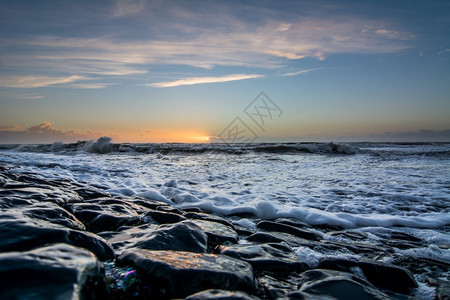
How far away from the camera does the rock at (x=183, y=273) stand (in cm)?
121

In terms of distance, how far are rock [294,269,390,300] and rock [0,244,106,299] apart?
38.7 inches

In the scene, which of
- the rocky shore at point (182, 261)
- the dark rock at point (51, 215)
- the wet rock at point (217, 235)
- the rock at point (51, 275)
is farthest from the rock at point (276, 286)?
the dark rock at point (51, 215)

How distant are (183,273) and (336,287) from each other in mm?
847

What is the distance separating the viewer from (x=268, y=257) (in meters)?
1.71

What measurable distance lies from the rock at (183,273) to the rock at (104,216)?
0.87 metres

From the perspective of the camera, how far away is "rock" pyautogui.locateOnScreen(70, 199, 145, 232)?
7.13 ft

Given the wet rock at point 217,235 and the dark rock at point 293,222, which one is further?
the dark rock at point 293,222

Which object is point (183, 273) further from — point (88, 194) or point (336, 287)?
point (88, 194)

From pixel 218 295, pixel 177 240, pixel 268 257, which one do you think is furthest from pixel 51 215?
pixel 268 257

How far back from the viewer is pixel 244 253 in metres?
1.74

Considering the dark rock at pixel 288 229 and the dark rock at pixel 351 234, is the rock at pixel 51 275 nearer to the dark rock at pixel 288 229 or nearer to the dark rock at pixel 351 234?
the dark rock at pixel 288 229

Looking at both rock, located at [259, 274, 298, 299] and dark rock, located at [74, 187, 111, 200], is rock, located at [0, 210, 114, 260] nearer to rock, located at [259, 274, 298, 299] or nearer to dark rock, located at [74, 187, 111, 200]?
rock, located at [259, 274, 298, 299]

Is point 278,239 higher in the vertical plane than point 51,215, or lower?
lower

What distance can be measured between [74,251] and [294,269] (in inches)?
50.7
